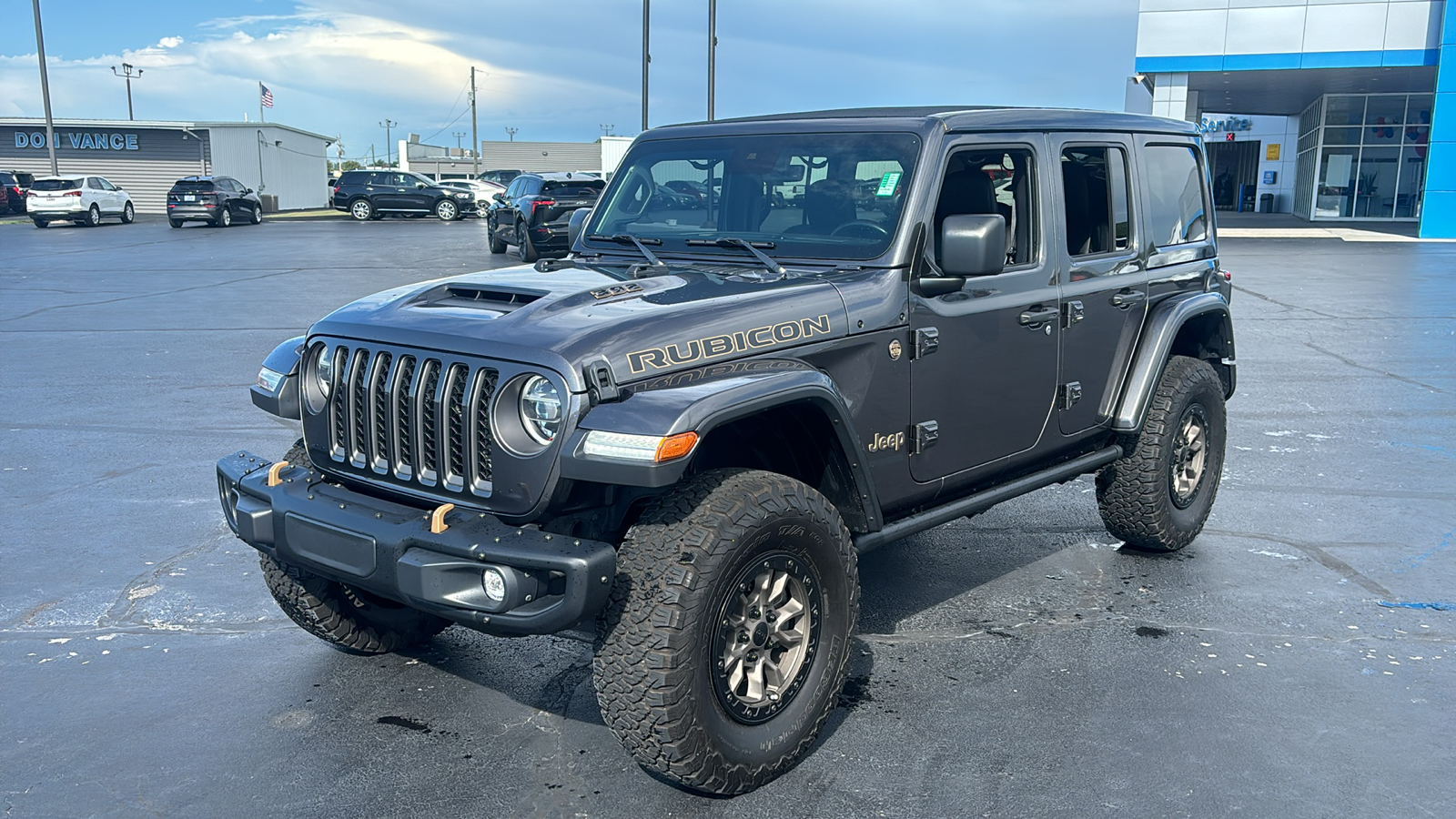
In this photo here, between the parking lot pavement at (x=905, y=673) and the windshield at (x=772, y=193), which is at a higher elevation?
the windshield at (x=772, y=193)

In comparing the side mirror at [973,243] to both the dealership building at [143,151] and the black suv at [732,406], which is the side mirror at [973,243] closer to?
the black suv at [732,406]

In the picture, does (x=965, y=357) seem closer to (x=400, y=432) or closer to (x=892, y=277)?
(x=892, y=277)

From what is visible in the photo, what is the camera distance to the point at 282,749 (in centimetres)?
374

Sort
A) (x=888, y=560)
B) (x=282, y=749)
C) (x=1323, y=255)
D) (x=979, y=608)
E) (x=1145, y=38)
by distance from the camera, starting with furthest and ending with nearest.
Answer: (x=1145, y=38)
(x=1323, y=255)
(x=888, y=560)
(x=979, y=608)
(x=282, y=749)

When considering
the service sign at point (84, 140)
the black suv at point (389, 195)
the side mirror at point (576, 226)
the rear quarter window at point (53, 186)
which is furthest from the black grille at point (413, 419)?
the service sign at point (84, 140)

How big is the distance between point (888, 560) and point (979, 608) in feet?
2.31

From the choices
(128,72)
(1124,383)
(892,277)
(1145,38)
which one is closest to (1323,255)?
(1145,38)

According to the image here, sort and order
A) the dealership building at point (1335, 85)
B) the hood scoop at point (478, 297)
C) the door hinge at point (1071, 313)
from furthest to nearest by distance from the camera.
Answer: the dealership building at point (1335, 85), the door hinge at point (1071, 313), the hood scoop at point (478, 297)

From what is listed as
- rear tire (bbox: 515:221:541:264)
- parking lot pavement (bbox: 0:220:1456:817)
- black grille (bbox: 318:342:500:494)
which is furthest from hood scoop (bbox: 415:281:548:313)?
rear tire (bbox: 515:221:541:264)

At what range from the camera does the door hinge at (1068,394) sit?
480 cm

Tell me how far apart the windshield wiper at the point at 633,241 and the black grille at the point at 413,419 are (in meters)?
1.18

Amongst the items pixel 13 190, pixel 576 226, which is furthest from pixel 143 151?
pixel 576 226

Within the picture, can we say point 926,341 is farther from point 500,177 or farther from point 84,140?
point 84,140

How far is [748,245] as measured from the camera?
14.2 ft
